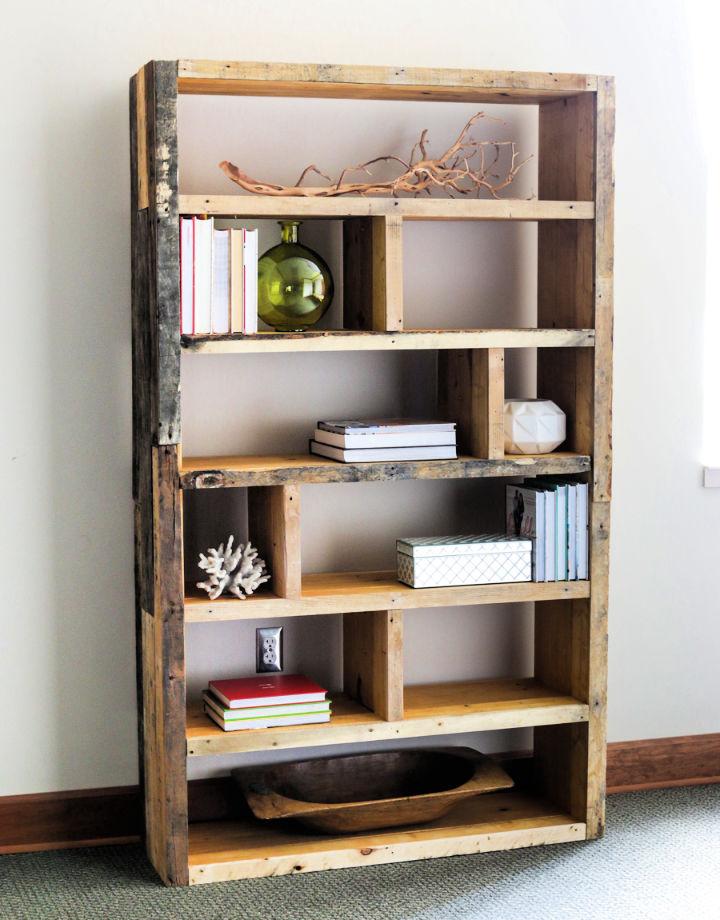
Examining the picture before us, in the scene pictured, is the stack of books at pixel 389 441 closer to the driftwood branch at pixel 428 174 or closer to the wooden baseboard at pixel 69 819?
the driftwood branch at pixel 428 174

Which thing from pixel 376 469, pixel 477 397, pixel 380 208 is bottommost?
pixel 376 469

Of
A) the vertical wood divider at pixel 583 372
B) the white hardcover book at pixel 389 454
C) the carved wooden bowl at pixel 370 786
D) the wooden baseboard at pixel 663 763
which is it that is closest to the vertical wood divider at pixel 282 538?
the white hardcover book at pixel 389 454

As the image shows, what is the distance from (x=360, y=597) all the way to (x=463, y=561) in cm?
26

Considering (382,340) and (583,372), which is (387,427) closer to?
(382,340)

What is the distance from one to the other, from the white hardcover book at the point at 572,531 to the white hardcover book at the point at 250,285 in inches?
33.2

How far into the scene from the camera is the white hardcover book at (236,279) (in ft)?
8.57

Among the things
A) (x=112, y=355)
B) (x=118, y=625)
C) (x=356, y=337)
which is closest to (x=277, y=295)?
(x=356, y=337)

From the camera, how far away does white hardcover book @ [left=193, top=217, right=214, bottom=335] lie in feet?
8.46

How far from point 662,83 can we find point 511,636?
149 cm

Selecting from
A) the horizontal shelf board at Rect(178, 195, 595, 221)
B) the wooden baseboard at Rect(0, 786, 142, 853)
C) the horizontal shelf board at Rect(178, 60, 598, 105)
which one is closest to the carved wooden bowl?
the wooden baseboard at Rect(0, 786, 142, 853)

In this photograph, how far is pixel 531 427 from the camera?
2865 millimetres

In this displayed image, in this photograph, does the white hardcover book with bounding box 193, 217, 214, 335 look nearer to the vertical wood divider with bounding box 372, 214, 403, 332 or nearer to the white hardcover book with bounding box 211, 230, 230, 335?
the white hardcover book with bounding box 211, 230, 230, 335

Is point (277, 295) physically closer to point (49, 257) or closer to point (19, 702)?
point (49, 257)

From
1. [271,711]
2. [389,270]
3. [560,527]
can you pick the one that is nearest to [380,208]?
[389,270]
